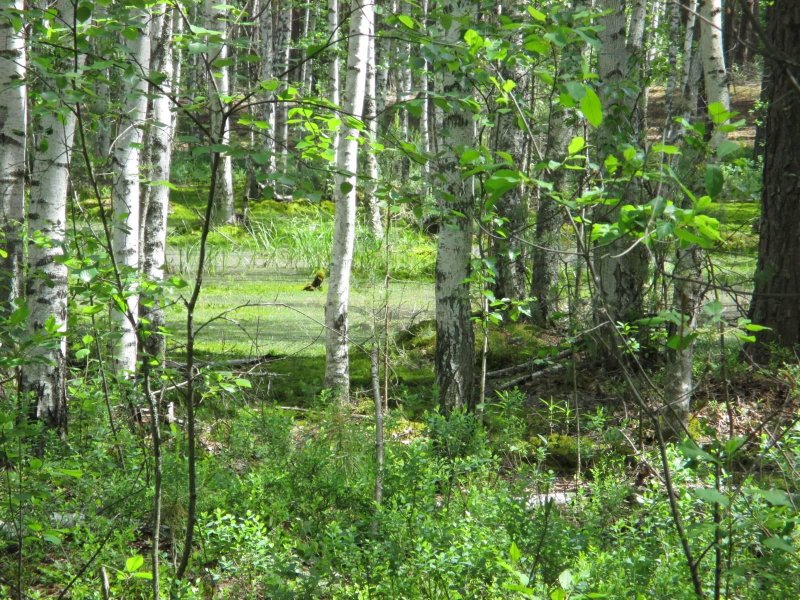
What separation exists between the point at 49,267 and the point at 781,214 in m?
4.91

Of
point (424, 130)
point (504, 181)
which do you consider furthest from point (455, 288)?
point (424, 130)

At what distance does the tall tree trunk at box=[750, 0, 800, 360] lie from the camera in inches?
225

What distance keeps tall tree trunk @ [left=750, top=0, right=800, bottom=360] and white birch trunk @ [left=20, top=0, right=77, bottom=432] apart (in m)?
4.57

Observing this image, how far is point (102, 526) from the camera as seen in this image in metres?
3.21

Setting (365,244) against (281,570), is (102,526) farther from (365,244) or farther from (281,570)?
(365,244)

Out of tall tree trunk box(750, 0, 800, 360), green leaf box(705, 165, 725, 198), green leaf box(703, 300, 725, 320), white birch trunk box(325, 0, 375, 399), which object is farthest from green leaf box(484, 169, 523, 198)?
tall tree trunk box(750, 0, 800, 360)

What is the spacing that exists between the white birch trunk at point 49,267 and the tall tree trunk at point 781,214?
4.57 m

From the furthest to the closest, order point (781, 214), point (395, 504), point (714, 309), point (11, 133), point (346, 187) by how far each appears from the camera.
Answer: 1. point (781, 214)
2. point (11, 133)
3. point (395, 504)
4. point (346, 187)
5. point (714, 309)

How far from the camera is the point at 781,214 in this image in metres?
5.89

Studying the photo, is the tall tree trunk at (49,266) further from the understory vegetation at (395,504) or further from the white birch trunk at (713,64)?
the white birch trunk at (713,64)

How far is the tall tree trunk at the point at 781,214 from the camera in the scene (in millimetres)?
5707

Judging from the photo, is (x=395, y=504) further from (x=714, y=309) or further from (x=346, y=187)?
(x=714, y=309)

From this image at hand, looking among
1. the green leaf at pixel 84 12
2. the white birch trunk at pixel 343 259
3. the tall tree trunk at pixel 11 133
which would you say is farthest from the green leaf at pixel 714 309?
the white birch trunk at pixel 343 259

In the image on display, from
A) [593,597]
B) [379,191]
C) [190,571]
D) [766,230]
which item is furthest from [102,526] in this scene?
[766,230]
